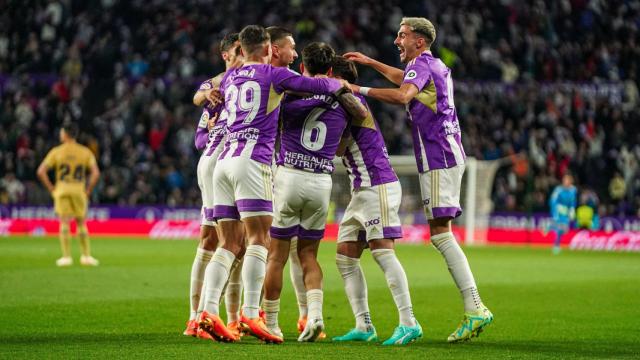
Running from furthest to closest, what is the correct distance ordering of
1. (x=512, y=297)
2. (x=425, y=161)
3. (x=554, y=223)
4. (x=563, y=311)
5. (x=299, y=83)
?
(x=554, y=223) → (x=512, y=297) → (x=563, y=311) → (x=425, y=161) → (x=299, y=83)

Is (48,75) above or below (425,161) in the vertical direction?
above

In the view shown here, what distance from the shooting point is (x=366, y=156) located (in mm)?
8797

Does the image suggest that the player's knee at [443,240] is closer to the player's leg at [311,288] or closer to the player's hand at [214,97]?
the player's leg at [311,288]

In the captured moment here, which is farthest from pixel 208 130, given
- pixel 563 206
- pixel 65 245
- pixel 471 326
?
pixel 563 206

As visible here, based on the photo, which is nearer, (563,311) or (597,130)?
(563,311)

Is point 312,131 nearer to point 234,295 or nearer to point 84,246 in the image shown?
point 234,295

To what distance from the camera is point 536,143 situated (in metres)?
30.7

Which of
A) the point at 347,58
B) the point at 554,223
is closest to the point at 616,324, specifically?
the point at 347,58

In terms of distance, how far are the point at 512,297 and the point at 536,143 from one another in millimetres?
17963

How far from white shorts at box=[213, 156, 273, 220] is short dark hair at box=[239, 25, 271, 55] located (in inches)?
34.5

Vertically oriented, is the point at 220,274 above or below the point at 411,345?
above

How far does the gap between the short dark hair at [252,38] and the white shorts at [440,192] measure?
1.80 m

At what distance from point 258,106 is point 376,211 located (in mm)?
1340

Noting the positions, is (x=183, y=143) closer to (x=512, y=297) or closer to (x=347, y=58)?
(x=512, y=297)
